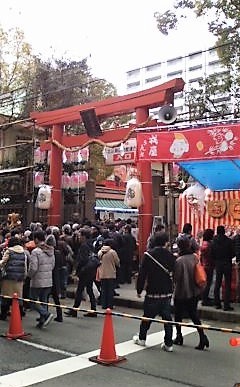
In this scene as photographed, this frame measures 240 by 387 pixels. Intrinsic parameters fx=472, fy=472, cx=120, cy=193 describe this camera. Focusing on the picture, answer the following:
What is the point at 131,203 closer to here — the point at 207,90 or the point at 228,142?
the point at 228,142

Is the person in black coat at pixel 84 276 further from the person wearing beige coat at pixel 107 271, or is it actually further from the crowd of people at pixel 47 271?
the person wearing beige coat at pixel 107 271

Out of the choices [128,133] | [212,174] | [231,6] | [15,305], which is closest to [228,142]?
[212,174]

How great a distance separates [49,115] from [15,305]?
37.0 ft

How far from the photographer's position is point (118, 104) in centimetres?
1576

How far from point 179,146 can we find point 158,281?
418 centimetres

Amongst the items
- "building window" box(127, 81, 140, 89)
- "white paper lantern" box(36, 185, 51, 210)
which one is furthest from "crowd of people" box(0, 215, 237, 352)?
"building window" box(127, 81, 140, 89)

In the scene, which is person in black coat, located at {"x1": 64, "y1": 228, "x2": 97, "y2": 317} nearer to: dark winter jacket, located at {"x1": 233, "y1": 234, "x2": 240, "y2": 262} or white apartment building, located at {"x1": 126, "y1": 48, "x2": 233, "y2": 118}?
dark winter jacket, located at {"x1": 233, "y1": 234, "x2": 240, "y2": 262}

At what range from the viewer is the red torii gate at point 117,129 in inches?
574

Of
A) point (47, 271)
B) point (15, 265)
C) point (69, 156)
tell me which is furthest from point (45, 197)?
point (47, 271)

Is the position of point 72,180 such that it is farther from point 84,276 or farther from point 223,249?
point 223,249

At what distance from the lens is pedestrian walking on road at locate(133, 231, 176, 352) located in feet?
23.4

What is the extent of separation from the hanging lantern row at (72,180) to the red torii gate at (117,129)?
1.69 m

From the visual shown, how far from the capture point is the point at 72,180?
2130 centimetres

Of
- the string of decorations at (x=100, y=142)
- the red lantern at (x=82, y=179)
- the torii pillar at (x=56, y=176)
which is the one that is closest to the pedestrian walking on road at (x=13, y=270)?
the string of decorations at (x=100, y=142)
